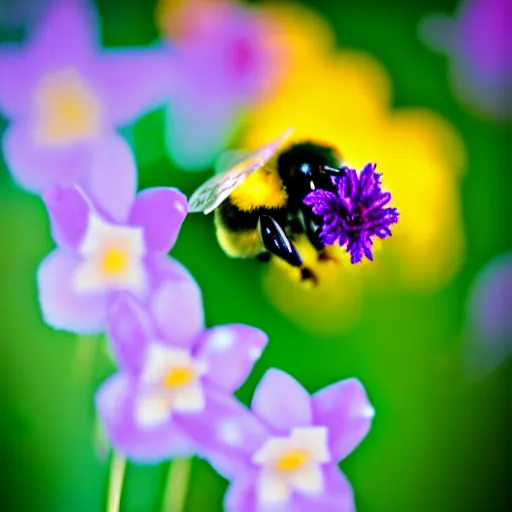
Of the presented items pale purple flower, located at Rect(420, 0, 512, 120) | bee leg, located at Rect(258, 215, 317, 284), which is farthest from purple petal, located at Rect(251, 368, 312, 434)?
pale purple flower, located at Rect(420, 0, 512, 120)

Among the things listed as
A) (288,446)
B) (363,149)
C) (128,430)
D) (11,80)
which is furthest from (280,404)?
(11,80)

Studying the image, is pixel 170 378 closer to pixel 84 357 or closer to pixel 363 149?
pixel 84 357

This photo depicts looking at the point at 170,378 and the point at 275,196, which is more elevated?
the point at 275,196

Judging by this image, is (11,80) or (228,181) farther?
(11,80)

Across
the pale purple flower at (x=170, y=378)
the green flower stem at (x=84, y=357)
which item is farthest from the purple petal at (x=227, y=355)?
the green flower stem at (x=84, y=357)

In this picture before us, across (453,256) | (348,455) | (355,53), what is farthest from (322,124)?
(348,455)


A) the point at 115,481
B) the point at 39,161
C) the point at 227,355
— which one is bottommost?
the point at 115,481
